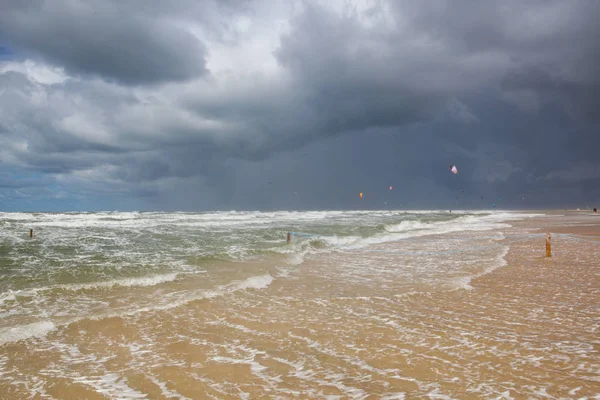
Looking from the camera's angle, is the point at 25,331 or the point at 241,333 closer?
the point at 241,333

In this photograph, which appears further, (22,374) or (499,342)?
(499,342)

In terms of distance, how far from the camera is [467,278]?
39.8 ft

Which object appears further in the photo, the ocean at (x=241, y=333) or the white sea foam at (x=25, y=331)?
the white sea foam at (x=25, y=331)

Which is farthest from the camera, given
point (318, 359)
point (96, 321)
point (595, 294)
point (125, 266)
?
point (125, 266)

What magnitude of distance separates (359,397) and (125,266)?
43.3ft

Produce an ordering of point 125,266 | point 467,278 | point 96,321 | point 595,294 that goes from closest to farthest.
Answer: point 96,321, point 595,294, point 467,278, point 125,266

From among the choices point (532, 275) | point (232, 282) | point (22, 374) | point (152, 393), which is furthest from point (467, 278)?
point (22, 374)

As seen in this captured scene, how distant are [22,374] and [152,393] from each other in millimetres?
2168

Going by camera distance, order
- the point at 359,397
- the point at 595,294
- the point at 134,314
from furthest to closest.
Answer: the point at 595,294 < the point at 134,314 < the point at 359,397

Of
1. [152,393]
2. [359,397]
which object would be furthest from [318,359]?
[152,393]

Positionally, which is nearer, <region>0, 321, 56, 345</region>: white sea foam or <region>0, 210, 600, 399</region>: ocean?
<region>0, 210, 600, 399</region>: ocean

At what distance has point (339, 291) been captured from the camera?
1058 centimetres

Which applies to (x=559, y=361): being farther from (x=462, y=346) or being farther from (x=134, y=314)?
(x=134, y=314)

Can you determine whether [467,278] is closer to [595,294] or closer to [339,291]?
[595,294]
